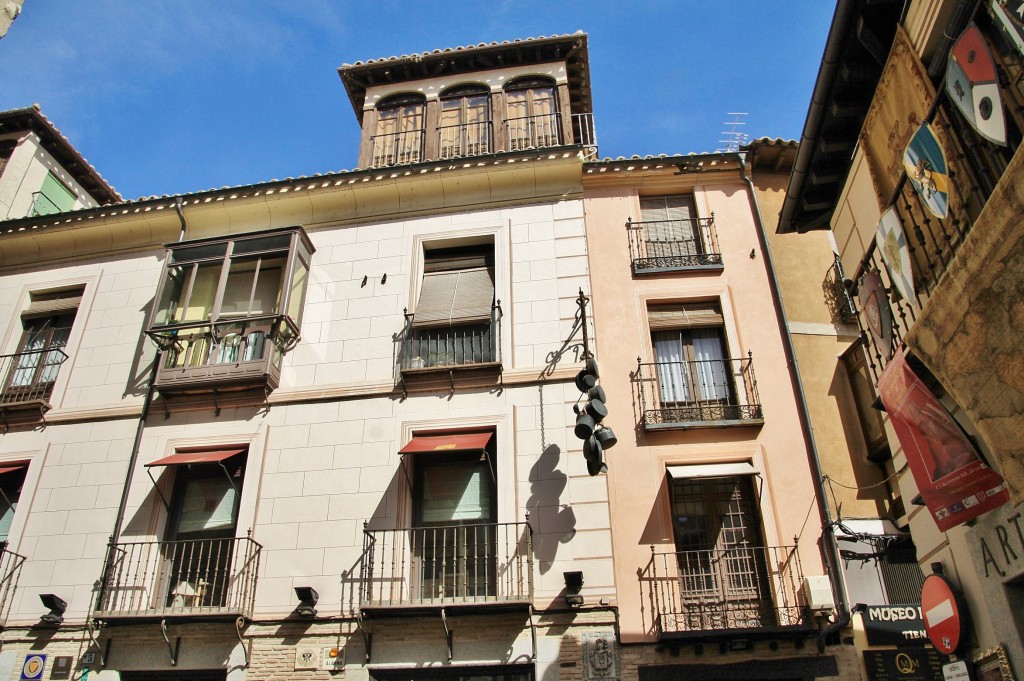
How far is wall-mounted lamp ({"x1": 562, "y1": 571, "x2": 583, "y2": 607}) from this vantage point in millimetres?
9938

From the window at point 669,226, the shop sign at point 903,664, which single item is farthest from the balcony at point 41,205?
the shop sign at point 903,664

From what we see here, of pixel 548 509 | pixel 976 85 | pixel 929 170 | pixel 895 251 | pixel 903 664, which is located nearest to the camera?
pixel 976 85

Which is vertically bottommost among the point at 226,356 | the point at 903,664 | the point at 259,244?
the point at 903,664

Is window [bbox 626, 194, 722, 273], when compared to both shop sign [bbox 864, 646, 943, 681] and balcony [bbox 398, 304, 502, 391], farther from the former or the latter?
shop sign [bbox 864, 646, 943, 681]

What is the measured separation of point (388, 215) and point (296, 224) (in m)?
1.87

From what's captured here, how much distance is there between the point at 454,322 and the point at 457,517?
3269 millimetres

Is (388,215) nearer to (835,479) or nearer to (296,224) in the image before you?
(296,224)

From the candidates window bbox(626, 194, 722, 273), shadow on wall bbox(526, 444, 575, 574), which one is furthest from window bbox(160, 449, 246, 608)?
window bbox(626, 194, 722, 273)

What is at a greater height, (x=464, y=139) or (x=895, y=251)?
(x=464, y=139)

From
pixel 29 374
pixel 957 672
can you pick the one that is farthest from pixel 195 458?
pixel 957 672

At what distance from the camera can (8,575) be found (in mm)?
11602

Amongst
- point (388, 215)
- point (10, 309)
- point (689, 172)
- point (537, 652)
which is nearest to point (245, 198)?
point (388, 215)

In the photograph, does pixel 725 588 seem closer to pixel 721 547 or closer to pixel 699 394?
pixel 721 547

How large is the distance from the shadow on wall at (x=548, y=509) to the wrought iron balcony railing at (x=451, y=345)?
2012 mm
